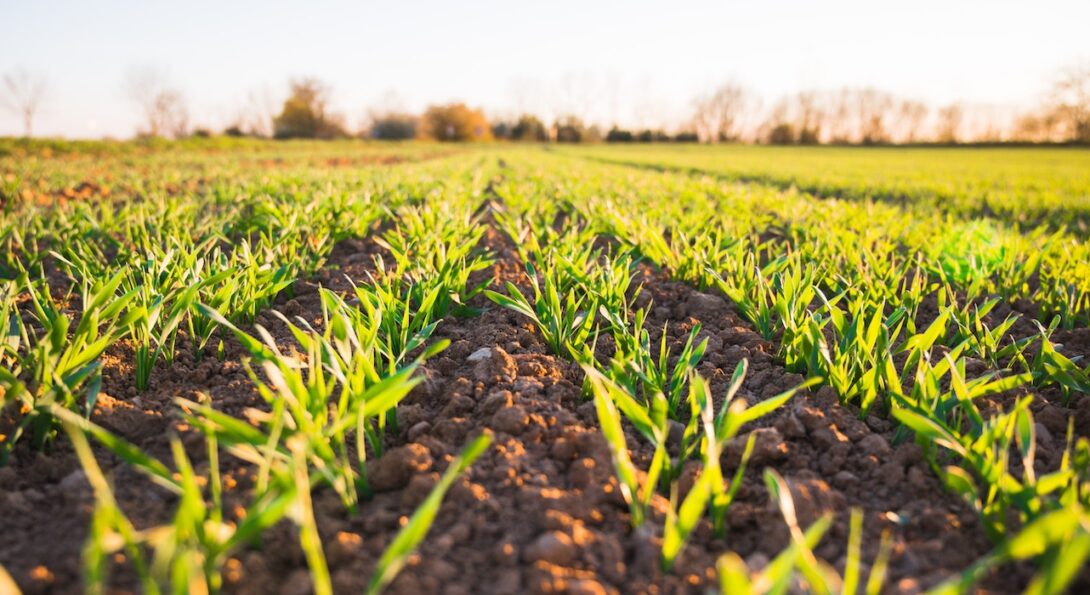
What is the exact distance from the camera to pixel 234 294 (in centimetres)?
206

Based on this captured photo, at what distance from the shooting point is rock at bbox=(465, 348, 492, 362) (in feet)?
6.19

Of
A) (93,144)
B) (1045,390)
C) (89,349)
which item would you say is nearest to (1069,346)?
(1045,390)

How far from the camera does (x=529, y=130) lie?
66750 millimetres

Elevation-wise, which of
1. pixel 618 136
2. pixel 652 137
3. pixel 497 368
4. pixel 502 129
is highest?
pixel 502 129

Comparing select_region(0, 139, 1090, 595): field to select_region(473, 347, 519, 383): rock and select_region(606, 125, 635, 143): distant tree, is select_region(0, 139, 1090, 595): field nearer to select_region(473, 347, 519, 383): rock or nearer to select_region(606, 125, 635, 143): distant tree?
select_region(473, 347, 519, 383): rock

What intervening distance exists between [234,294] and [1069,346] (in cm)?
297

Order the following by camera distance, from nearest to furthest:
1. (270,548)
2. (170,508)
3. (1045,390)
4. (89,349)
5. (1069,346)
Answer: (270,548), (170,508), (89,349), (1045,390), (1069,346)

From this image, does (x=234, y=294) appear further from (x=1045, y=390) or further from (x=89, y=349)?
(x=1045, y=390)

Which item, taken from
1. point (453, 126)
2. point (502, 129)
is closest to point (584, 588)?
point (453, 126)

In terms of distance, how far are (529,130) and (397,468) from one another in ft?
223

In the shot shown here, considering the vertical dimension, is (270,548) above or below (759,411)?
below

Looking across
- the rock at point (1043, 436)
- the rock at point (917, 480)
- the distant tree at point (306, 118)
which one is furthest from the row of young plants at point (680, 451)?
the distant tree at point (306, 118)

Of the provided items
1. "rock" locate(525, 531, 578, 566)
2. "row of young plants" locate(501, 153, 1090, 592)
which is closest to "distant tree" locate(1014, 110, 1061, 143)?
"row of young plants" locate(501, 153, 1090, 592)

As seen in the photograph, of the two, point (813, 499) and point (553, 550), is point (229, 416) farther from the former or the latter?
point (813, 499)
